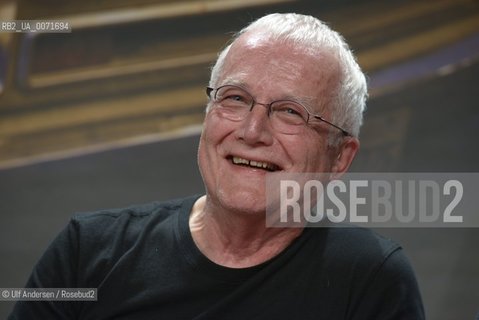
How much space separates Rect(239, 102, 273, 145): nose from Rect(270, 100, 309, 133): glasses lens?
0.01 meters

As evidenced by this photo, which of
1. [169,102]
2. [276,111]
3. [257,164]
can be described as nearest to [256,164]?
[257,164]

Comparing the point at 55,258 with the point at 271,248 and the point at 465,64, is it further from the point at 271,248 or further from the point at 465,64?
the point at 465,64

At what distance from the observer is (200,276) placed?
1.43 meters

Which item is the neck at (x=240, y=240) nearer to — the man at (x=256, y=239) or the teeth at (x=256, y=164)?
the man at (x=256, y=239)

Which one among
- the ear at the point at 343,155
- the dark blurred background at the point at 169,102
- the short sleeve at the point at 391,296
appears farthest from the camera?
the dark blurred background at the point at 169,102

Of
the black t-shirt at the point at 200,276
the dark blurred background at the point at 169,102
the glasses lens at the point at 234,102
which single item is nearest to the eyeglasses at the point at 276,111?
the glasses lens at the point at 234,102

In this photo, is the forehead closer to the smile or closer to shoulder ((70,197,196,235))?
the smile

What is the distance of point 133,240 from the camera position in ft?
4.94

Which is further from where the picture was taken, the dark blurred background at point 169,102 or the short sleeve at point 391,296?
the dark blurred background at point 169,102

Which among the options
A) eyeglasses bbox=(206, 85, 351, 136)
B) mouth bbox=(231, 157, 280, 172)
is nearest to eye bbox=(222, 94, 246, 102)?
eyeglasses bbox=(206, 85, 351, 136)

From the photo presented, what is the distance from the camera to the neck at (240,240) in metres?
1.44

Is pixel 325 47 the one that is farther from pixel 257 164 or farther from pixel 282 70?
pixel 257 164

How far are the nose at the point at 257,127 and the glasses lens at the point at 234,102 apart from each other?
0.06 ft

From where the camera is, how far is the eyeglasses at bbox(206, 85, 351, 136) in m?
1.38
